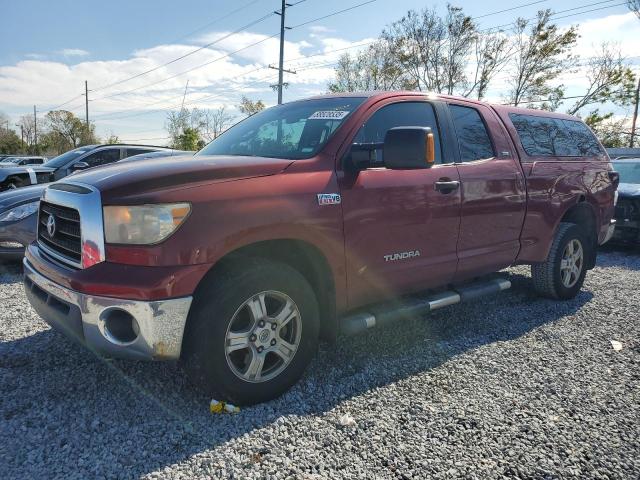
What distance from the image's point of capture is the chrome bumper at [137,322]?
2.23 m

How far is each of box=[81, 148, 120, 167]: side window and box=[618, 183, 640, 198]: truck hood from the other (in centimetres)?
978

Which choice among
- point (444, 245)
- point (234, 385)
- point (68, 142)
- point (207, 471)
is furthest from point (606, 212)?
point (68, 142)

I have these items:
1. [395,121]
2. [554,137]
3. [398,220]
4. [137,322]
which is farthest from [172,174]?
[554,137]

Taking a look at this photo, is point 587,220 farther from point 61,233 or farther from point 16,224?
point 16,224

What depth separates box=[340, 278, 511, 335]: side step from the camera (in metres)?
3.00

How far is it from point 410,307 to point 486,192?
3.93 feet

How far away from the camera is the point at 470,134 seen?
3.87m

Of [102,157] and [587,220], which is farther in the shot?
[102,157]

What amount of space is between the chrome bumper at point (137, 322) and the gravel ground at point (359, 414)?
1.44 ft

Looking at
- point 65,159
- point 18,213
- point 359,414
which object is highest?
point 65,159

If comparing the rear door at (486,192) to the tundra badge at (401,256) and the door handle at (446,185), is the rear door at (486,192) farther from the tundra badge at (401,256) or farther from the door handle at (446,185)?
the tundra badge at (401,256)

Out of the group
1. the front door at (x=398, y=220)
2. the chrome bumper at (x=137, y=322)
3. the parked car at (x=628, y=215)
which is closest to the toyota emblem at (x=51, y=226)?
the chrome bumper at (x=137, y=322)

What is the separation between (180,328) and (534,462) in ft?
6.03

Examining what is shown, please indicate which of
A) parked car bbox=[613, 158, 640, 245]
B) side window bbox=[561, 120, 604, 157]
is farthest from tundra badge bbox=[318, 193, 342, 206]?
parked car bbox=[613, 158, 640, 245]
